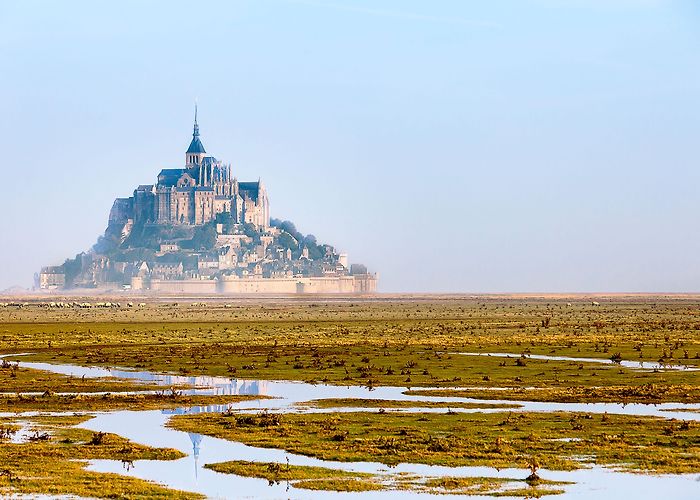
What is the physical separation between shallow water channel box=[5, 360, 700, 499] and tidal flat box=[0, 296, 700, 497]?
0.21 m

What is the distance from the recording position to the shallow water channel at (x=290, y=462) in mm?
24891

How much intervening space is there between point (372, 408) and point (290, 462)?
32.9ft

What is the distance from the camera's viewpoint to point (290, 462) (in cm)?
2848

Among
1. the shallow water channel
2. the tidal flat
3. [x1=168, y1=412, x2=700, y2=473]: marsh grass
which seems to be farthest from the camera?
[x1=168, y1=412, x2=700, y2=473]: marsh grass

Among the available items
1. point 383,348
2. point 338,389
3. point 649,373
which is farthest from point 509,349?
point 338,389

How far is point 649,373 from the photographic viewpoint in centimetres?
4875

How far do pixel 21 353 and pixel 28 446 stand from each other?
39.3 metres

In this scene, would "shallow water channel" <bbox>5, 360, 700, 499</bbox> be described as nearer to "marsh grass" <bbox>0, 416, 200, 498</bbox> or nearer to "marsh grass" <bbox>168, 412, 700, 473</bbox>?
"marsh grass" <bbox>0, 416, 200, 498</bbox>

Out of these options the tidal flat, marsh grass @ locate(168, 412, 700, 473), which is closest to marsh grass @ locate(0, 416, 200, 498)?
the tidal flat

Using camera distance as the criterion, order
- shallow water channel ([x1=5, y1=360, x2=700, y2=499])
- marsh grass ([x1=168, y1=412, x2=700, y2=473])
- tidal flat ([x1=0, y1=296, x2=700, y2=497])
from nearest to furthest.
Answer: shallow water channel ([x1=5, y1=360, x2=700, y2=499])
tidal flat ([x1=0, y1=296, x2=700, y2=497])
marsh grass ([x1=168, y1=412, x2=700, y2=473])

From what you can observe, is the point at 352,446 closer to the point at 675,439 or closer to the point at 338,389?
the point at 675,439

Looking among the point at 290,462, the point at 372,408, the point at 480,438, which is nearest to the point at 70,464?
the point at 290,462

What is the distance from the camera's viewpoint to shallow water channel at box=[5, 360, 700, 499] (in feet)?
81.7

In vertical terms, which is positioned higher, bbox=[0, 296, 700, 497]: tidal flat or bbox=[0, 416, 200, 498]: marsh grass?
bbox=[0, 296, 700, 497]: tidal flat
